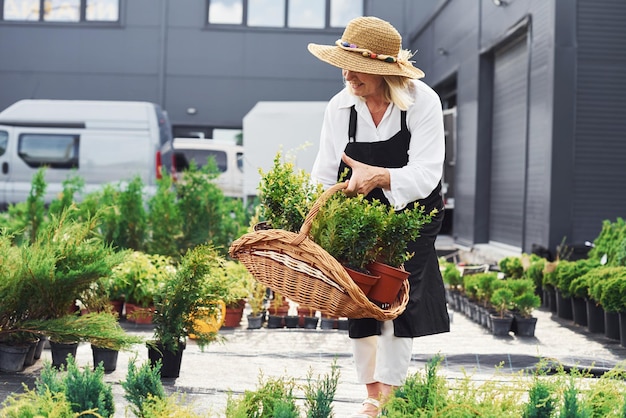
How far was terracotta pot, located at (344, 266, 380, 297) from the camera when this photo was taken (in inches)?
138

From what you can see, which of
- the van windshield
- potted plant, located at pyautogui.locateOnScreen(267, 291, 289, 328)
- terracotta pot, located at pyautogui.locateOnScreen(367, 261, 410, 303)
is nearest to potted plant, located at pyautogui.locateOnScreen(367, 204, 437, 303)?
terracotta pot, located at pyautogui.locateOnScreen(367, 261, 410, 303)

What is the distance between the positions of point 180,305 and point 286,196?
180 centimetres

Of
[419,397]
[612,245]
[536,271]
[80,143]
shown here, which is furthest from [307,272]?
[80,143]

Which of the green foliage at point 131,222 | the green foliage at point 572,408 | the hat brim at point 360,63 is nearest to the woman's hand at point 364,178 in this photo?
the hat brim at point 360,63

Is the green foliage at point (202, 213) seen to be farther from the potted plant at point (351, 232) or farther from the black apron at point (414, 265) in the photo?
the potted plant at point (351, 232)

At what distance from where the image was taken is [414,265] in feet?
13.2

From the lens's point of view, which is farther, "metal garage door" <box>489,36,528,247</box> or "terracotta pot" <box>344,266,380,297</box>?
"metal garage door" <box>489,36,528,247</box>

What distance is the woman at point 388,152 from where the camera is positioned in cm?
387

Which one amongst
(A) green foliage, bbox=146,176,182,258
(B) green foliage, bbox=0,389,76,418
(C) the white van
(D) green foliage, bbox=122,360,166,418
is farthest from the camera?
(C) the white van

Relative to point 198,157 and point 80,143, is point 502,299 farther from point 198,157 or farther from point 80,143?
point 198,157

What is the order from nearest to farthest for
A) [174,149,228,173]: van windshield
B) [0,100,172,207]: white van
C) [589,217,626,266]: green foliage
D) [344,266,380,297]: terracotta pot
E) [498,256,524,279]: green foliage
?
[344,266,380,297]: terracotta pot → [589,217,626,266]: green foliage → [498,256,524,279]: green foliage → [0,100,172,207]: white van → [174,149,228,173]: van windshield

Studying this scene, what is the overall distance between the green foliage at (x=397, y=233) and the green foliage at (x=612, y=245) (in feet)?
17.0

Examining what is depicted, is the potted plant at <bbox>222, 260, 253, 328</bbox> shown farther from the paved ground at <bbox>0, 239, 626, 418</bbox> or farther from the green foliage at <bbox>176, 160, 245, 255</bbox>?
the green foliage at <bbox>176, 160, 245, 255</bbox>

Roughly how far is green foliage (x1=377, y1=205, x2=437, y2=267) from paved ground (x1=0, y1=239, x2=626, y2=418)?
0.78m
